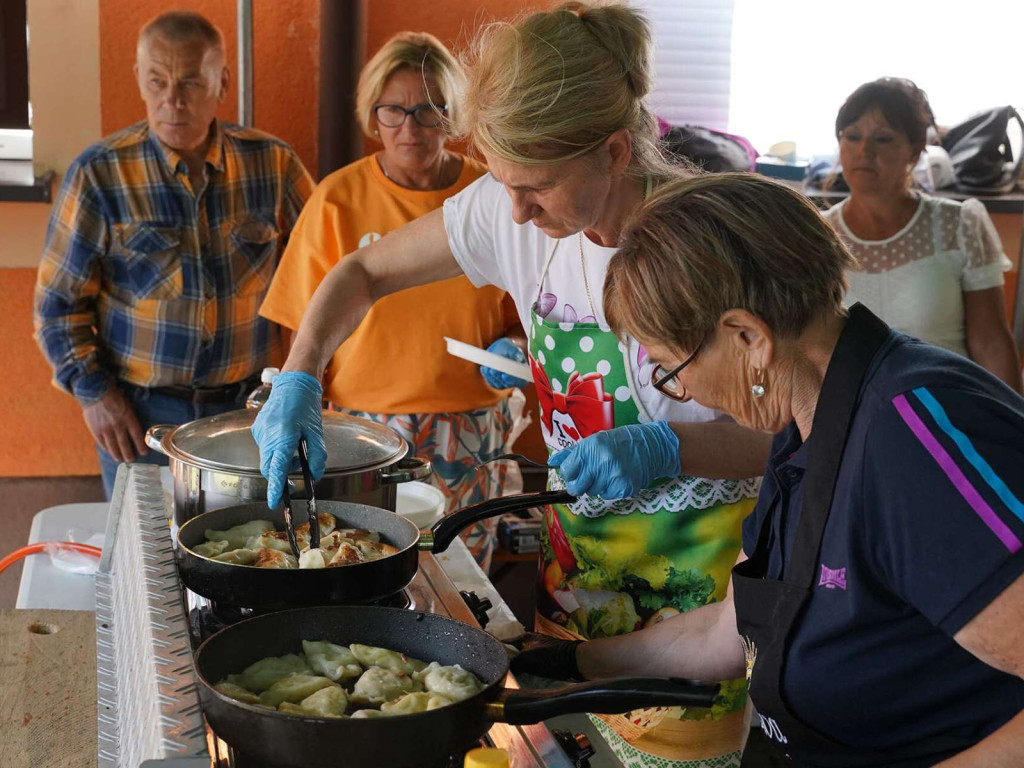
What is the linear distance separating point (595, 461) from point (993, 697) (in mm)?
741

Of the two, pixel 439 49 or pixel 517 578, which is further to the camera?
pixel 517 578

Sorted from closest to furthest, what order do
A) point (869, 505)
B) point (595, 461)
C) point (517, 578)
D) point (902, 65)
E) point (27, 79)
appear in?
point (869, 505) → point (595, 461) → point (27, 79) → point (517, 578) → point (902, 65)

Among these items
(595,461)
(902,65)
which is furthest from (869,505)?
(902,65)

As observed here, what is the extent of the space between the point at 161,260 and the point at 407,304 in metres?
0.80

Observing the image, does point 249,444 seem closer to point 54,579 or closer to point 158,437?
point 158,437

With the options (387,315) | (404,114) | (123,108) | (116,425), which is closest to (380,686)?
(387,315)

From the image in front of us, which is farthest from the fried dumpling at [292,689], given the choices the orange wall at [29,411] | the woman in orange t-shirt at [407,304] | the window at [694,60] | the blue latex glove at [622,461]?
the window at [694,60]

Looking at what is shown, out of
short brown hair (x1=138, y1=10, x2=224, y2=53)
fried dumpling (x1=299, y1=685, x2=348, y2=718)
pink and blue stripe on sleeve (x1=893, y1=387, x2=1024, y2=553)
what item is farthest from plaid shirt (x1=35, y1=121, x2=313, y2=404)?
pink and blue stripe on sleeve (x1=893, y1=387, x2=1024, y2=553)

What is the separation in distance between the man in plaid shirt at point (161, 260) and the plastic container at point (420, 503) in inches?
51.4

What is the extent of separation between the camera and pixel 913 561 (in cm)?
106

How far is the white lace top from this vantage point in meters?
3.12

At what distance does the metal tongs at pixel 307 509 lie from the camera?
1.48 metres

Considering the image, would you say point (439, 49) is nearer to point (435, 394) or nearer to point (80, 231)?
point (435, 394)

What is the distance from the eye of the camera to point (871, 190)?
3.14m
